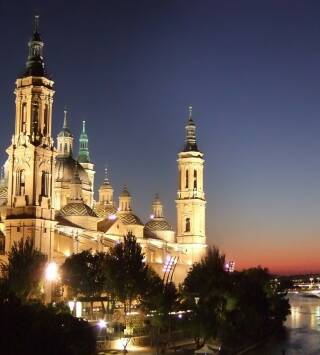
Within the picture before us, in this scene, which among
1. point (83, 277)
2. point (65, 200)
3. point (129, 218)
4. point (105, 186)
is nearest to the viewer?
point (83, 277)

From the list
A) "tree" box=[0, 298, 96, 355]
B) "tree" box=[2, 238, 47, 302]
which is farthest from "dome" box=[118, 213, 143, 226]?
"tree" box=[0, 298, 96, 355]

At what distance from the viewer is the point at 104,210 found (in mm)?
97750

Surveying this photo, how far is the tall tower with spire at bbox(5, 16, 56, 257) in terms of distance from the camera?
66875 millimetres

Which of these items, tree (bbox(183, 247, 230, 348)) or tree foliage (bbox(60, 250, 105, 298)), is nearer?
tree (bbox(183, 247, 230, 348))

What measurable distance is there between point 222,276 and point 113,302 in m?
11.0

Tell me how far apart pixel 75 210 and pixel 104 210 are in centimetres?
1615

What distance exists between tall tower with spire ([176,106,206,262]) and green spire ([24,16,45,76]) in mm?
38076

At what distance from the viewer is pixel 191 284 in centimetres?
6781

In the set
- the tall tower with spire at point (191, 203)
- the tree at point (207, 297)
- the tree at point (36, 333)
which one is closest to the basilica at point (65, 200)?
the tall tower with spire at point (191, 203)

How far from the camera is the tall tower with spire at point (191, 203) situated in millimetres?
104000

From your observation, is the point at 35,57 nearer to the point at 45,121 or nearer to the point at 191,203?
the point at 45,121

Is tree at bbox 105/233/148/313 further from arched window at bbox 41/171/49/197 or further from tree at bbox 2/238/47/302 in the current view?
arched window at bbox 41/171/49/197

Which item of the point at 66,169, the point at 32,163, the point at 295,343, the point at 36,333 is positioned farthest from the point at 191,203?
the point at 36,333

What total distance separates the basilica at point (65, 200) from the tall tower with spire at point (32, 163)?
0.27ft
